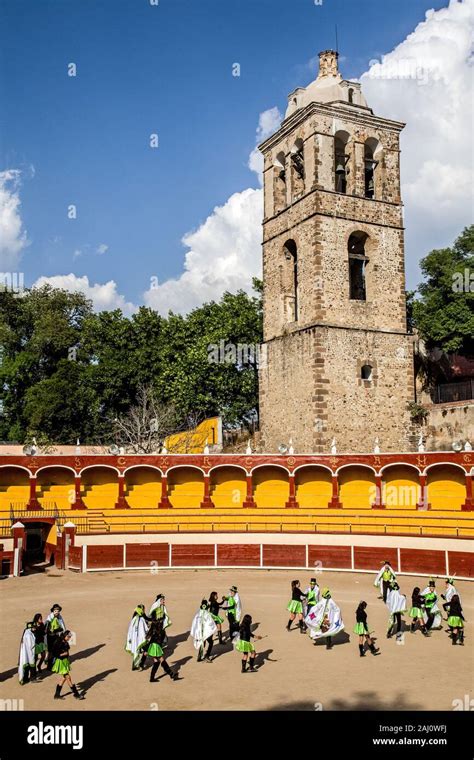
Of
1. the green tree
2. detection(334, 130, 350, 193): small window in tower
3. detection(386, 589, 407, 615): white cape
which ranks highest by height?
detection(334, 130, 350, 193): small window in tower

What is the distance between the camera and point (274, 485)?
3366 cm

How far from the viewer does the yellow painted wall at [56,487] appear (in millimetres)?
31516

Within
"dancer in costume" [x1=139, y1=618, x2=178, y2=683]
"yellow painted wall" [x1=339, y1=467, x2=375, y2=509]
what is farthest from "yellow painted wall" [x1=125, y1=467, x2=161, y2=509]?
"dancer in costume" [x1=139, y1=618, x2=178, y2=683]

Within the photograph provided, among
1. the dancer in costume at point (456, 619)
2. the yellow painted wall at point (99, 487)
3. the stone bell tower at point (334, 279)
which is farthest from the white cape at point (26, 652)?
the stone bell tower at point (334, 279)

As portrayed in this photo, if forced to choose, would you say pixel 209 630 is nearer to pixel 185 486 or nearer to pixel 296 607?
pixel 296 607

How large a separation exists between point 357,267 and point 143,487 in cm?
1600

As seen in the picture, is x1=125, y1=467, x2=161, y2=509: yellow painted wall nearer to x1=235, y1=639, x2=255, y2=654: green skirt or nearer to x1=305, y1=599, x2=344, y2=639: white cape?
x1=305, y1=599, x2=344, y2=639: white cape

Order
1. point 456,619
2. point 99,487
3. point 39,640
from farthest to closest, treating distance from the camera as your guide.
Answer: point 99,487 < point 456,619 < point 39,640

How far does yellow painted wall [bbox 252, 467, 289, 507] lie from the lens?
3316cm

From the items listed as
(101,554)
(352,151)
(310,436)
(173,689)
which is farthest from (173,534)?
(352,151)

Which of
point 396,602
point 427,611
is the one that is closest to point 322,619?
point 396,602

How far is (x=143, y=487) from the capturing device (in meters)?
33.5

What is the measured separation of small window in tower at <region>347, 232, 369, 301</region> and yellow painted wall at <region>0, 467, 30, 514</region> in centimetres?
1828

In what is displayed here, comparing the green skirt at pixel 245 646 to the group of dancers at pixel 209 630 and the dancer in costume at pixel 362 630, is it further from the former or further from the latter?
the dancer in costume at pixel 362 630
